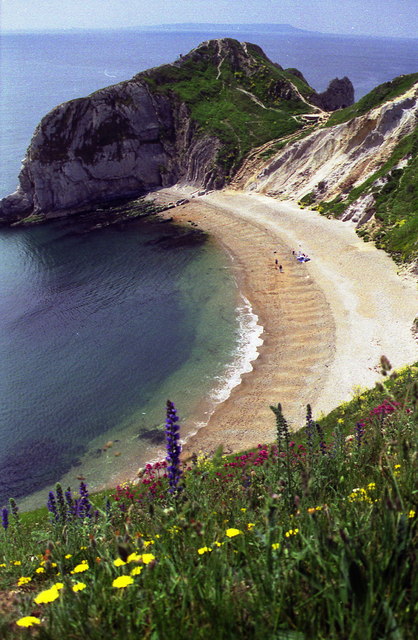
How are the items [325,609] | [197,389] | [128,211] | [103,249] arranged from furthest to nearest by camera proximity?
[128,211] → [103,249] → [197,389] → [325,609]

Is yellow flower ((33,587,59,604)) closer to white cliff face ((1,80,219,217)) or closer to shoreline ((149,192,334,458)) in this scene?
shoreline ((149,192,334,458))

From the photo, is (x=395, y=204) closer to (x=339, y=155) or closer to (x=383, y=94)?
(x=339, y=155)

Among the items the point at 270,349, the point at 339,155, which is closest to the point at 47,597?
the point at 270,349

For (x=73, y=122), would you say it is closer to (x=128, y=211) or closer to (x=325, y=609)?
(x=128, y=211)

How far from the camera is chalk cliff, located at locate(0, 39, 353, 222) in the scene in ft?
287

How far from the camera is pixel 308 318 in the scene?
4353 cm

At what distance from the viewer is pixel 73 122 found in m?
88.8


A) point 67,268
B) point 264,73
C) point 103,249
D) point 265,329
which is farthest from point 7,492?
point 264,73

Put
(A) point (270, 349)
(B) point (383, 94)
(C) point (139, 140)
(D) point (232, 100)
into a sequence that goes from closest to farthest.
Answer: (A) point (270, 349)
(B) point (383, 94)
(C) point (139, 140)
(D) point (232, 100)

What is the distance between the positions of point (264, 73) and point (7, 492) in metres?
102

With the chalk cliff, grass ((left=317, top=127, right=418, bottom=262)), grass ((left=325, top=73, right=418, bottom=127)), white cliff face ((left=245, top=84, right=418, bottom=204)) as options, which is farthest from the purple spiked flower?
the chalk cliff

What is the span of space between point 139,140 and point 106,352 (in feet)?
204

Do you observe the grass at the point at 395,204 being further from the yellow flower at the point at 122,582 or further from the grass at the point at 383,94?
the yellow flower at the point at 122,582

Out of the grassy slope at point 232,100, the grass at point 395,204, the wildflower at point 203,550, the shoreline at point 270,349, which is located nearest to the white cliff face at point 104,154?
the grassy slope at point 232,100
